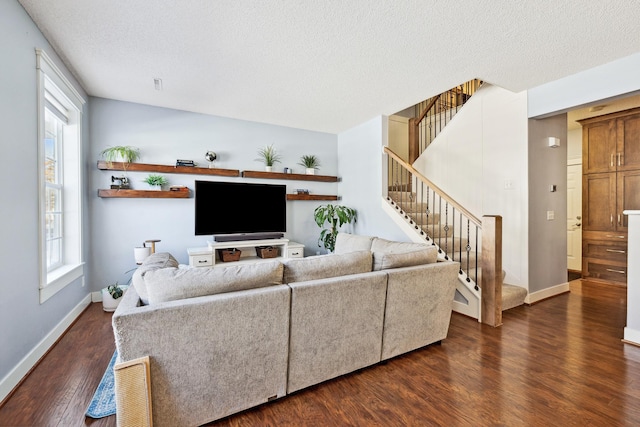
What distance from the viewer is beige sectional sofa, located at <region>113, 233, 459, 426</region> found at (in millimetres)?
1408

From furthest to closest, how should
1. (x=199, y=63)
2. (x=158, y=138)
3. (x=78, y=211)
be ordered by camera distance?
(x=158, y=138) < (x=78, y=211) < (x=199, y=63)

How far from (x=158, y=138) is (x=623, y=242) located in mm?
6830

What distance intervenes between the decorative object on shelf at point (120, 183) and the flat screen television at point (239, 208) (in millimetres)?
867

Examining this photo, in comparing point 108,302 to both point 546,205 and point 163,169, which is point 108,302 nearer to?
point 163,169

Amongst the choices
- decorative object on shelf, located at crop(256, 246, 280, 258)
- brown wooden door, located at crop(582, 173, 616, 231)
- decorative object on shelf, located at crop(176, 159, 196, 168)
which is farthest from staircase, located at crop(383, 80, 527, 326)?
decorative object on shelf, located at crop(176, 159, 196, 168)

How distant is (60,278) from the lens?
2621 millimetres

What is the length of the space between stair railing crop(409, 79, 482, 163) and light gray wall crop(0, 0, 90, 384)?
198 inches

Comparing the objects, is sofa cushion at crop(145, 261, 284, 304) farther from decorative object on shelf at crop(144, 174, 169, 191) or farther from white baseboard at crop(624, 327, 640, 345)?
white baseboard at crop(624, 327, 640, 345)

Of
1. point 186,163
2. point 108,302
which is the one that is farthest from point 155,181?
point 108,302

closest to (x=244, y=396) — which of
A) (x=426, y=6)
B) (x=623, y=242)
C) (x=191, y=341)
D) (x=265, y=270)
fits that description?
(x=191, y=341)

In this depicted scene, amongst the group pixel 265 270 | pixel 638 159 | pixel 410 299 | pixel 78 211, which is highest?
pixel 638 159

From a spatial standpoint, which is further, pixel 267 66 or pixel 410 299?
pixel 267 66

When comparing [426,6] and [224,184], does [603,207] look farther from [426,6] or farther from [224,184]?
[224,184]

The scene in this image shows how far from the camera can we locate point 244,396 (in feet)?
5.29
